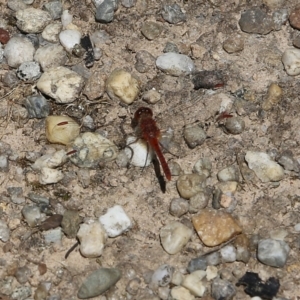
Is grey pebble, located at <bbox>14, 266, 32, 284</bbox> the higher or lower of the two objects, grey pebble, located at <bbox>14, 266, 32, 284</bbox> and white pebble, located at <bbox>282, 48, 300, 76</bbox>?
the lower

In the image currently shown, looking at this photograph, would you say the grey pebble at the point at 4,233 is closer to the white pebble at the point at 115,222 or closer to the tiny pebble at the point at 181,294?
the white pebble at the point at 115,222

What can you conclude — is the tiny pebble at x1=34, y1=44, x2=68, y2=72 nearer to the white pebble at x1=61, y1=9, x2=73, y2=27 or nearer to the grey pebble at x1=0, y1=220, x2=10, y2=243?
the white pebble at x1=61, y1=9, x2=73, y2=27

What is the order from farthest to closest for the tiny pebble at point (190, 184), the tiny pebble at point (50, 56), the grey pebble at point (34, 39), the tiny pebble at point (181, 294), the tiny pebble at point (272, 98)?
1. the grey pebble at point (34, 39)
2. the tiny pebble at point (50, 56)
3. the tiny pebble at point (272, 98)
4. the tiny pebble at point (190, 184)
5. the tiny pebble at point (181, 294)

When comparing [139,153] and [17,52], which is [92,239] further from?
[17,52]

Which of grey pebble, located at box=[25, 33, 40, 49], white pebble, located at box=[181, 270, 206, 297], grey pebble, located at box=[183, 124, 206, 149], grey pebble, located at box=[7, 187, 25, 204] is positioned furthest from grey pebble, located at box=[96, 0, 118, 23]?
white pebble, located at box=[181, 270, 206, 297]

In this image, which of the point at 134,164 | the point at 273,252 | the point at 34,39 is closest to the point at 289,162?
the point at 273,252

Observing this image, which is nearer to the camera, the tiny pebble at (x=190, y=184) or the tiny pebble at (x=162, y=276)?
the tiny pebble at (x=162, y=276)

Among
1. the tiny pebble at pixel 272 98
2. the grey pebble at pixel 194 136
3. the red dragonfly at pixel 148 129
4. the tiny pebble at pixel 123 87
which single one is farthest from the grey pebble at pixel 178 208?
the tiny pebble at pixel 272 98
